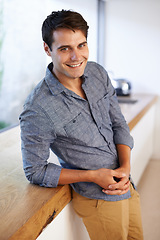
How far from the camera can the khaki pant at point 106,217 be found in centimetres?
118

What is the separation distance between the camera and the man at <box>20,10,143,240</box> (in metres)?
1.06

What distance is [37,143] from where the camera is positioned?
41.6 inches

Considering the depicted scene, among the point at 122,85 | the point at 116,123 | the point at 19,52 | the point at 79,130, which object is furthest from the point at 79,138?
the point at 19,52

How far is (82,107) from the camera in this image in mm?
1170

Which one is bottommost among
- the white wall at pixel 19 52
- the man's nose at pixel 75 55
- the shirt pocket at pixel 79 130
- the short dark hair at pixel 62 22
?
the white wall at pixel 19 52

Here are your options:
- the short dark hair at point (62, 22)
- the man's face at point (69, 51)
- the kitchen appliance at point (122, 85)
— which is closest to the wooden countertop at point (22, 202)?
the man's face at point (69, 51)

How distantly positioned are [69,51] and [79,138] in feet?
1.09

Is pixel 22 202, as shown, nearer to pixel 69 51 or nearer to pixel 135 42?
pixel 69 51

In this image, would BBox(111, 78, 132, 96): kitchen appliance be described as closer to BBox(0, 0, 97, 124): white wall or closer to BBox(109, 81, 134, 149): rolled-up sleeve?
BBox(0, 0, 97, 124): white wall

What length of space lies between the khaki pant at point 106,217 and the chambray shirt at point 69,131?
0.10 feet

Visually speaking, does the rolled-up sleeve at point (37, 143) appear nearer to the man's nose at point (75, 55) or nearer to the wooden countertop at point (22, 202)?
the wooden countertop at point (22, 202)

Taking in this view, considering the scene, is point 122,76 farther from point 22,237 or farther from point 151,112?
point 22,237

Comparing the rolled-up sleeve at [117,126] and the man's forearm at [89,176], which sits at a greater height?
the rolled-up sleeve at [117,126]

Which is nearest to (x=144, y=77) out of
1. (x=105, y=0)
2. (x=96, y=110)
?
(x=105, y=0)
